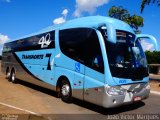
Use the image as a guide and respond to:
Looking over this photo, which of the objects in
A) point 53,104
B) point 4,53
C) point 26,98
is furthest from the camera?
point 4,53

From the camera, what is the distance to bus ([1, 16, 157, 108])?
1005 centimetres

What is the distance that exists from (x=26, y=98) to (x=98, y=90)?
4354 millimetres

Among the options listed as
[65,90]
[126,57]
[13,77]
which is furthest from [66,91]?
[13,77]

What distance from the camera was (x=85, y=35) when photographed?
11273mm

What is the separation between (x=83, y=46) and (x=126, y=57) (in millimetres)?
1708

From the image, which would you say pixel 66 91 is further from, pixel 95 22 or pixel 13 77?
pixel 13 77

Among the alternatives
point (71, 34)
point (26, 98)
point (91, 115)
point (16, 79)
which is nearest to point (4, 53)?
point (16, 79)

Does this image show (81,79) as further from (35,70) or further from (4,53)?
(4,53)

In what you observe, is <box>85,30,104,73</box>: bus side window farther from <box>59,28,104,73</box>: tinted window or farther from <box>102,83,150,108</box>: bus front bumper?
<box>102,83,150,108</box>: bus front bumper

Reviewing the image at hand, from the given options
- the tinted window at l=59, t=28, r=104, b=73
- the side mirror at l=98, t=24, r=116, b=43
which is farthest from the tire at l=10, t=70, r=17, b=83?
the side mirror at l=98, t=24, r=116, b=43

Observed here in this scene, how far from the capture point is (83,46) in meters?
11.3

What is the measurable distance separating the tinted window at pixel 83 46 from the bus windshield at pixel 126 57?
1.28 ft

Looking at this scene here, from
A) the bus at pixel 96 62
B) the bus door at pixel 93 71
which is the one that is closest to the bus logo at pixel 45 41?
the bus at pixel 96 62

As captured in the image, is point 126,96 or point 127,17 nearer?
point 126,96
